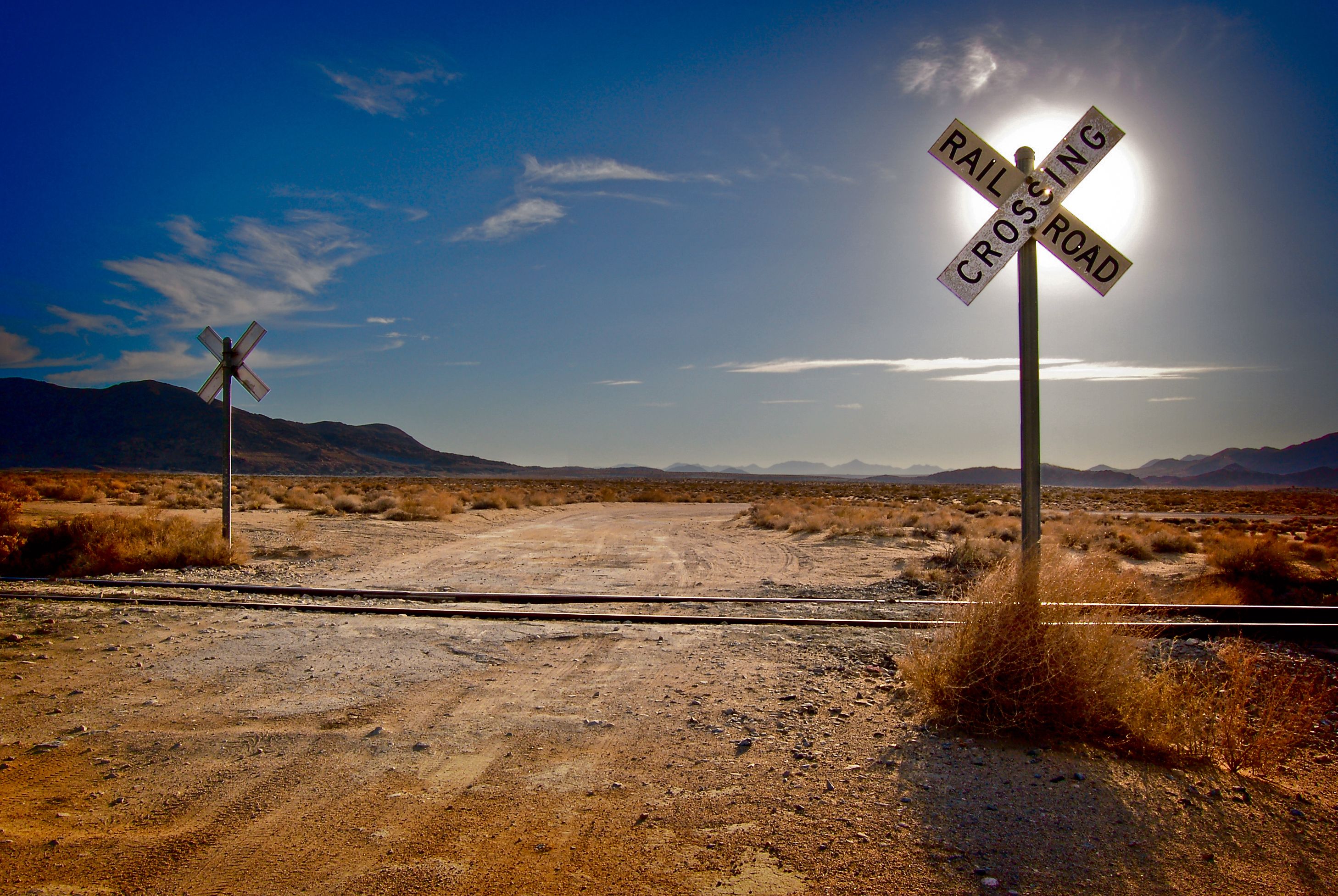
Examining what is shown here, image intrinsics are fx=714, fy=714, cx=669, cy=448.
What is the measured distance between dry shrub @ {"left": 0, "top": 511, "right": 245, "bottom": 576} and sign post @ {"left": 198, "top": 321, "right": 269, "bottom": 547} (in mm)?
463

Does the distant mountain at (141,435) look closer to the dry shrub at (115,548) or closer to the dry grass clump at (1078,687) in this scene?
the dry shrub at (115,548)

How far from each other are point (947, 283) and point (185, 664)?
24.0 ft

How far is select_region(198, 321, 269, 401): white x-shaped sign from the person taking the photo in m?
13.9

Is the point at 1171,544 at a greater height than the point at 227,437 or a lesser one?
lesser

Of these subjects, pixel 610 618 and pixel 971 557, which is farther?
pixel 971 557

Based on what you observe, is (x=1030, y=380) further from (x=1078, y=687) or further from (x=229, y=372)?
(x=229, y=372)

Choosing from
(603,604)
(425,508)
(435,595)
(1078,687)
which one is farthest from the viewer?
(425,508)

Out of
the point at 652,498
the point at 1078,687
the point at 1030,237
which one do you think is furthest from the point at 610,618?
the point at 652,498

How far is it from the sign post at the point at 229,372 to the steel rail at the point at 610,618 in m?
4.41

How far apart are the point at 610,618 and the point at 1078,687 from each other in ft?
17.0

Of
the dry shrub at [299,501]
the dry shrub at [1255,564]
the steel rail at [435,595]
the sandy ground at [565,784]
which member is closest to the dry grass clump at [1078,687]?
the sandy ground at [565,784]

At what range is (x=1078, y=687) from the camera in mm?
4816

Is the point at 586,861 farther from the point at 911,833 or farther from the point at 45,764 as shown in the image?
the point at 45,764

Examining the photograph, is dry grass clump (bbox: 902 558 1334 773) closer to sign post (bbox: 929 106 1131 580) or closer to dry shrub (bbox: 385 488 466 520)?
sign post (bbox: 929 106 1131 580)
